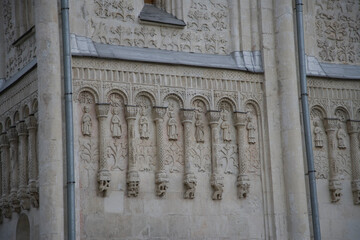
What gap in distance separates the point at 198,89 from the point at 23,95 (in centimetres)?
361

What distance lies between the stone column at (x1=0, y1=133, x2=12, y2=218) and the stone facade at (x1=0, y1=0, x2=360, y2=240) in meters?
0.04

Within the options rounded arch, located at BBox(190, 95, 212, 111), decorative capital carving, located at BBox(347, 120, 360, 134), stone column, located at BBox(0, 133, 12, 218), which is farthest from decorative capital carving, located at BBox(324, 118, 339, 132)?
stone column, located at BBox(0, 133, 12, 218)

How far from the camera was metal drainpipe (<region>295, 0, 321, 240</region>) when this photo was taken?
17406 millimetres

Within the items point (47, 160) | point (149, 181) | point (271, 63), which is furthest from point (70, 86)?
point (271, 63)

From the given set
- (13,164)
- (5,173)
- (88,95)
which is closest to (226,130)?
(88,95)

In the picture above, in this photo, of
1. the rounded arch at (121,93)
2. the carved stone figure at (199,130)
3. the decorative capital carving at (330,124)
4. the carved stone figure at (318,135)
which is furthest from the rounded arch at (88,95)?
the decorative capital carving at (330,124)

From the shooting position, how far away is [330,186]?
1822cm

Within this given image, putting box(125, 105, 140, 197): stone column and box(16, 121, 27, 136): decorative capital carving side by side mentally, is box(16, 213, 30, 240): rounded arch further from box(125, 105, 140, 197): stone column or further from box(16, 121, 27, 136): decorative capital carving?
box(125, 105, 140, 197): stone column

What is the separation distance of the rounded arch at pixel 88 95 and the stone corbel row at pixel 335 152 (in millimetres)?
5408

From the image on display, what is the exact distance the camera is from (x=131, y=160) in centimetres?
1620

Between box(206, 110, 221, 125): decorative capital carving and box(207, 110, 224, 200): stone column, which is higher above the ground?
box(206, 110, 221, 125): decorative capital carving

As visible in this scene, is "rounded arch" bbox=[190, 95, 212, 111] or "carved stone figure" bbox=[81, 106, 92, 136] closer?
"carved stone figure" bbox=[81, 106, 92, 136]

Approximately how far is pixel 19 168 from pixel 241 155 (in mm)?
4600

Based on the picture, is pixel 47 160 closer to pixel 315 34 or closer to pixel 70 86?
pixel 70 86
